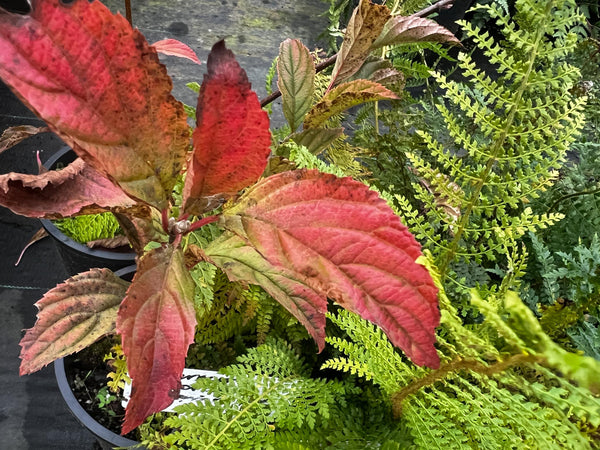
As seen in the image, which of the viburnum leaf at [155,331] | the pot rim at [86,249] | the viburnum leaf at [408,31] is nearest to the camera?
the viburnum leaf at [155,331]

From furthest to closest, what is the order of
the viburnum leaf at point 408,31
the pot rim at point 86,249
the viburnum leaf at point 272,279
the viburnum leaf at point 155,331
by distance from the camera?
the pot rim at point 86,249
the viburnum leaf at point 408,31
the viburnum leaf at point 272,279
the viburnum leaf at point 155,331

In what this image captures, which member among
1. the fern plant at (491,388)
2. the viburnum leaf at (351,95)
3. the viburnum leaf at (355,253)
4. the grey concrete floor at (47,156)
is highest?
the viburnum leaf at (351,95)

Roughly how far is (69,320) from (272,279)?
236 millimetres

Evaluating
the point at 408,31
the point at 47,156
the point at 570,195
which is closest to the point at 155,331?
the point at 408,31

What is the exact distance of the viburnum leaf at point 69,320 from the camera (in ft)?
1.82

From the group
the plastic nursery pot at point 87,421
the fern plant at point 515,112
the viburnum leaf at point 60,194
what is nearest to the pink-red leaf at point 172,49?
the viburnum leaf at point 60,194

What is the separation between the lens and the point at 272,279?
22.3 inches

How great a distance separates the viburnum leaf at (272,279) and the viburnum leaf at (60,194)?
0.12 meters

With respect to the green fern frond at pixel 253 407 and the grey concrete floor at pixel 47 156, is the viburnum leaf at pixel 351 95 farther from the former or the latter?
the grey concrete floor at pixel 47 156

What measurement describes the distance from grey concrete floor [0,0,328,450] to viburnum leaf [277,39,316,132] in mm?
900

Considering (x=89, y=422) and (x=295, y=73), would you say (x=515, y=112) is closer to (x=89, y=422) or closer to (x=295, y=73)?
(x=295, y=73)

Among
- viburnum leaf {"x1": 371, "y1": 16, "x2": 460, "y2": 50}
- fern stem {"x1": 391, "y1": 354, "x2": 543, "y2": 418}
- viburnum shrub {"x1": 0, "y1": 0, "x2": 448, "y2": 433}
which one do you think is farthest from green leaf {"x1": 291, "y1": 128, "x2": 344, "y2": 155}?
fern stem {"x1": 391, "y1": 354, "x2": 543, "y2": 418}

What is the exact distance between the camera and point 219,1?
254cm

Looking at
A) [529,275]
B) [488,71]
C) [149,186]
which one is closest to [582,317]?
[529,275]
